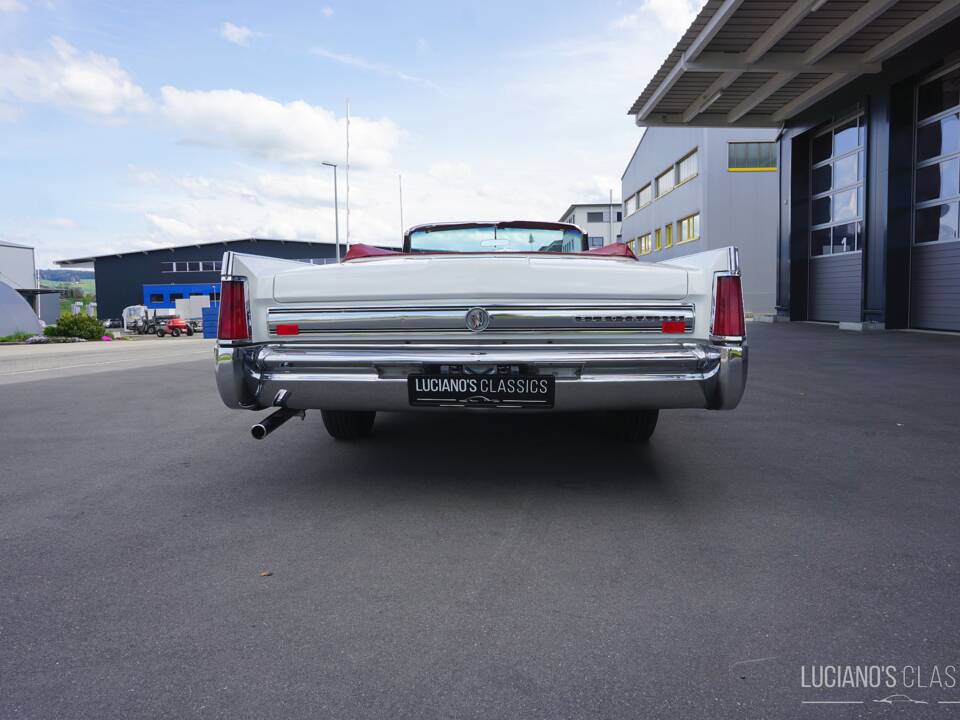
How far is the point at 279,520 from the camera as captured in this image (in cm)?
324

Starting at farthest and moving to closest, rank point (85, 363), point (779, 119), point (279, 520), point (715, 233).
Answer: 1. point (715, 233)
2. point (779, 119)
3. point (85, 363)
4. point (279, 520)

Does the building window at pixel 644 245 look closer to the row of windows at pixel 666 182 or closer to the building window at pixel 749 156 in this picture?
the row of windows at pixel 666 182

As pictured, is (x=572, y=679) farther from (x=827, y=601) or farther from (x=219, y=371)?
(x=219, y=371)

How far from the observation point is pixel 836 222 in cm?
1722

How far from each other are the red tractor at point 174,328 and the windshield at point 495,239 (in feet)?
130

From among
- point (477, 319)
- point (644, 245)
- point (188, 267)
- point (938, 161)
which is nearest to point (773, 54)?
point (938, 161)

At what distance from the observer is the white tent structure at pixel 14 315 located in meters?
→ 29.2

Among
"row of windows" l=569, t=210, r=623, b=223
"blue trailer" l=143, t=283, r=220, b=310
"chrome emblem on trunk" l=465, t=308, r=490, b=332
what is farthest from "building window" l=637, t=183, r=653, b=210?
"blue trailer" l=143, t=283, r=220, b=310

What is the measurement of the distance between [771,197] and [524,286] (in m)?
28.0

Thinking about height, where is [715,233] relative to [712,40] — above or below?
below

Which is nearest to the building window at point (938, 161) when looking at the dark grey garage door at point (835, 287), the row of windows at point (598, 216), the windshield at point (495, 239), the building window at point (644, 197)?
the dark grey garage door at point (835, 287)

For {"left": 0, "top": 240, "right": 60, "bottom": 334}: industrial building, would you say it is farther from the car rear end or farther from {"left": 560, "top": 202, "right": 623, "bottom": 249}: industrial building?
the car rear end

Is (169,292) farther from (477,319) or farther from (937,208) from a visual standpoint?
(477,319)

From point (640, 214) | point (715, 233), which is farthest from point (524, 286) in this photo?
point (640, 214)
